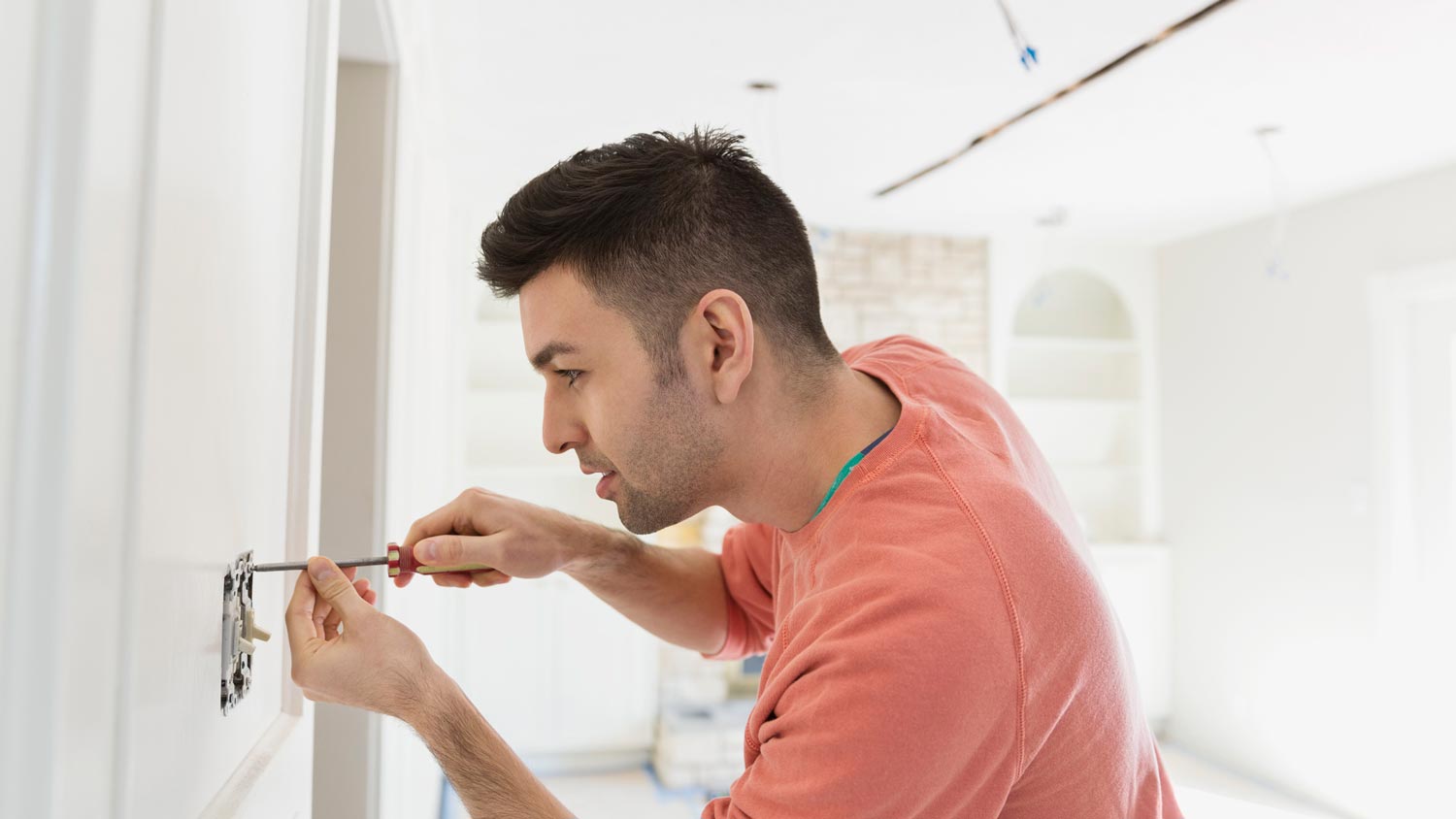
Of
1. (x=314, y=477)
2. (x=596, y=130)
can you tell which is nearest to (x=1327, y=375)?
(x=596, y=130)

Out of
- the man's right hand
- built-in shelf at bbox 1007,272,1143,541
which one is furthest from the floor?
the man's right hand

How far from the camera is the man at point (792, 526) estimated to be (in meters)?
0.89

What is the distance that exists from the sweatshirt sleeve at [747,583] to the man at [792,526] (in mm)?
169

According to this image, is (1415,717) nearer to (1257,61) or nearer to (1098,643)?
(1257,61)

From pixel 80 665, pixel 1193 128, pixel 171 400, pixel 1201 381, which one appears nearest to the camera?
pixel 80 665

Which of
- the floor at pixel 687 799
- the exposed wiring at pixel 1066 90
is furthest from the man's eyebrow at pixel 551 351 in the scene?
the floor at pixel 687 799

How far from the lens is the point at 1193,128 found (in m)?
3.51

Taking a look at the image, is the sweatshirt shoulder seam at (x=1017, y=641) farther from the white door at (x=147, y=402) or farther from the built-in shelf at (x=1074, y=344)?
the built-in shelf at (x=1074, y=344)

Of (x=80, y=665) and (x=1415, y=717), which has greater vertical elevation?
(x=80, y=665)

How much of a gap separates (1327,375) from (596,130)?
3.30 m

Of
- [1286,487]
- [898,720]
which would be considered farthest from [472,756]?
[1286,487]

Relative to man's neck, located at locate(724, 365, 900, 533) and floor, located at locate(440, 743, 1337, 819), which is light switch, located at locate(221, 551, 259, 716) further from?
floor, located at locate(440, 743, 1337, 819)

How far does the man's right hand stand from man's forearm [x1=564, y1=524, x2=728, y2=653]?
3.4 inches

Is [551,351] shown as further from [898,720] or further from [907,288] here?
[907,288]
